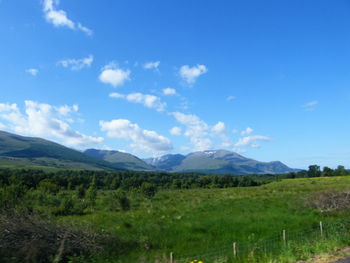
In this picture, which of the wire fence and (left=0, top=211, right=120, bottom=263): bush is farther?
(left=0, top=211, right=120, bottom=263): bush

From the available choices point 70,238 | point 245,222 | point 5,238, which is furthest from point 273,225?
point 5,238

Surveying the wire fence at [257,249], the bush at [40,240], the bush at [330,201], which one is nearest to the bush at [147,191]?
the bush at [330,201]

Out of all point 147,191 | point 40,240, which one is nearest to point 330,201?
point 40,240

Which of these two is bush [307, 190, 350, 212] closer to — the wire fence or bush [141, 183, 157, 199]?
the wire fence

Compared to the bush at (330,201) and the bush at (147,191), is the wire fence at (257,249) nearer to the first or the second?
the bush at (330,201)

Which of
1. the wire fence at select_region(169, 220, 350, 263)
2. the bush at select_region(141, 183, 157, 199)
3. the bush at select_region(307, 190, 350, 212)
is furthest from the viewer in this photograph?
the bush at select_region(141, 183, 157, 199)

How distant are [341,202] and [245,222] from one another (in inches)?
431

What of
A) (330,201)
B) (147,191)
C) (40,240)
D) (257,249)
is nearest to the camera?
(40,240)

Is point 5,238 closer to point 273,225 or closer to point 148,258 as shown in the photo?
point 148,258

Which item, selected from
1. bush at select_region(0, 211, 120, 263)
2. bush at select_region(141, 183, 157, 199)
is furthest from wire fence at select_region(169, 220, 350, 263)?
bush at select_region(141, 183, 157, 199)

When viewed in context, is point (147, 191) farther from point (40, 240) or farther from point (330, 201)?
point (40, 240)

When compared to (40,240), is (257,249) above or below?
below

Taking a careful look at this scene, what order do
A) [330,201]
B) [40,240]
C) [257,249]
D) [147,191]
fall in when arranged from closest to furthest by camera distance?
[40,240] < [257,249] < [330,201] < [147,191]

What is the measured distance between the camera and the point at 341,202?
22.4m
